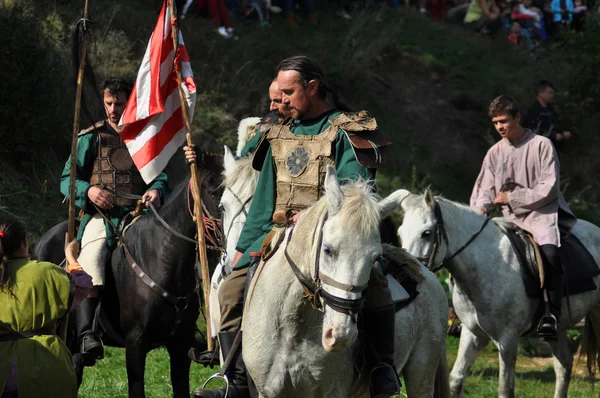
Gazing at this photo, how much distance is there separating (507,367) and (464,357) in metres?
0.48

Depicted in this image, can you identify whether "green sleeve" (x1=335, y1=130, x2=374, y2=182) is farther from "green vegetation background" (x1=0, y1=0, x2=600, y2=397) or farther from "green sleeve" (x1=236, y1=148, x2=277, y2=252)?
"green vegetation background" (x1=0, y1=0, x2=600, y2=397)

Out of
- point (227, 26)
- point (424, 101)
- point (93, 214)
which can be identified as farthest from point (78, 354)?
point (424, 101)

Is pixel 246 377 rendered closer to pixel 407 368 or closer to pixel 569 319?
pixel 407 368

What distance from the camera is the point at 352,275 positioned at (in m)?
5.04

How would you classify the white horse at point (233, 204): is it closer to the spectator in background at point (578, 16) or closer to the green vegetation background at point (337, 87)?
the green vegetation background at point (337, 87)

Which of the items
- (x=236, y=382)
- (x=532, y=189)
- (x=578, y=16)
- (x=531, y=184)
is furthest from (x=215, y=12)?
(x=236, y=382)

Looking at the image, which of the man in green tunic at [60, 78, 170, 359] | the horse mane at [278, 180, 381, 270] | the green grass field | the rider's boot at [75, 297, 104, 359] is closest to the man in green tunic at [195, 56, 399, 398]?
the horse mane at [278, 180, 381, 270]

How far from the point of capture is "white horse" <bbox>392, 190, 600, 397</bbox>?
29.8ft

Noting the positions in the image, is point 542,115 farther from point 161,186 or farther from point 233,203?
point 233,203

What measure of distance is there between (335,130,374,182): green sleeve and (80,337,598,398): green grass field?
13.5ft

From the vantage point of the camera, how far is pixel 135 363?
25.7 feet

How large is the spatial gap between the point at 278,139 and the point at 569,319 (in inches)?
196

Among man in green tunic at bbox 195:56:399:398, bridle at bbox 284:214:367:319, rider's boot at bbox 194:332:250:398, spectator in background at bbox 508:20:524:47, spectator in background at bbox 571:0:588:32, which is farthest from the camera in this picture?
spectator in background at bbox 508:20:524:47

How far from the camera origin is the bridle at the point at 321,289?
5012 mm
